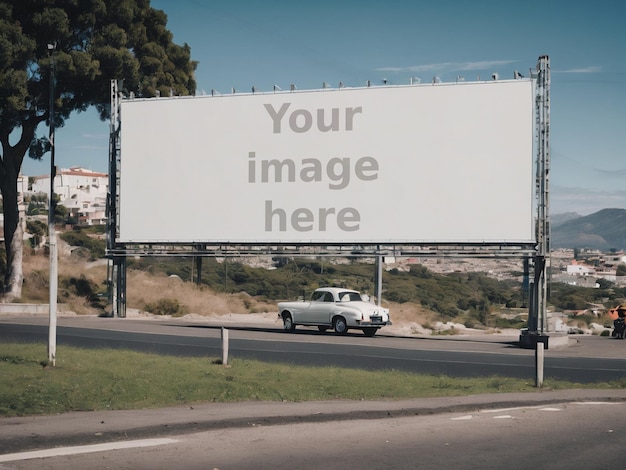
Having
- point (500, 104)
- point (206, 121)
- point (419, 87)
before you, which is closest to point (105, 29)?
point (206, 121)

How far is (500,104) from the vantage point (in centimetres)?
3678

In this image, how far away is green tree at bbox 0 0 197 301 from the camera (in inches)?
1763

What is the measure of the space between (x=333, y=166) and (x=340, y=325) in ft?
23.6

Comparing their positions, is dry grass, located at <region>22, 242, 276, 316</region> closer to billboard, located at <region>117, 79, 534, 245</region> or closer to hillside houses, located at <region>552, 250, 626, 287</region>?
billboard, located at <region>117, 79, 534, 245</region>

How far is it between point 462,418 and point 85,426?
5430 millimetres

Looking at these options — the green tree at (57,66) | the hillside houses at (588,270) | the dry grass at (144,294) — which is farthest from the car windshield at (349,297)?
the hillside houses at (588,270)

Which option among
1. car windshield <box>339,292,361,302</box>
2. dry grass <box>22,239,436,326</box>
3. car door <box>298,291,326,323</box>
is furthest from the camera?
dry grass <box>22,239,436,326</box>

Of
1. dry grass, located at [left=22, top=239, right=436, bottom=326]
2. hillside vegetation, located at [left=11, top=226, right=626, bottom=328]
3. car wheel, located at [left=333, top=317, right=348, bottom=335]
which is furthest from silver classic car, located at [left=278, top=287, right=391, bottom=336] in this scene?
dry grass, located at [left=22, top=239, right=436, bottom=326]

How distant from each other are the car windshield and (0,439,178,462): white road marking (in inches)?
996

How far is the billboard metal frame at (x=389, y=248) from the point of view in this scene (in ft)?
116

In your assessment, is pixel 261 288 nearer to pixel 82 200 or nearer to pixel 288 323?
pixel 288 323

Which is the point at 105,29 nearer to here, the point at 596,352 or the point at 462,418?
the point at 596,352

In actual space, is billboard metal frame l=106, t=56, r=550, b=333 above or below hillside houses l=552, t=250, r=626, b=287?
above

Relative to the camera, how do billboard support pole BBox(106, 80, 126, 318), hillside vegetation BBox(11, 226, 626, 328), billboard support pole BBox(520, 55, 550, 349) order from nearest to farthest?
billboard support pole BBox(520, 55, 550, 349) → billboard support pole BBox(106, 80, 126, 318) → hillside vegetation BBox(11, 226, 626, 328)
